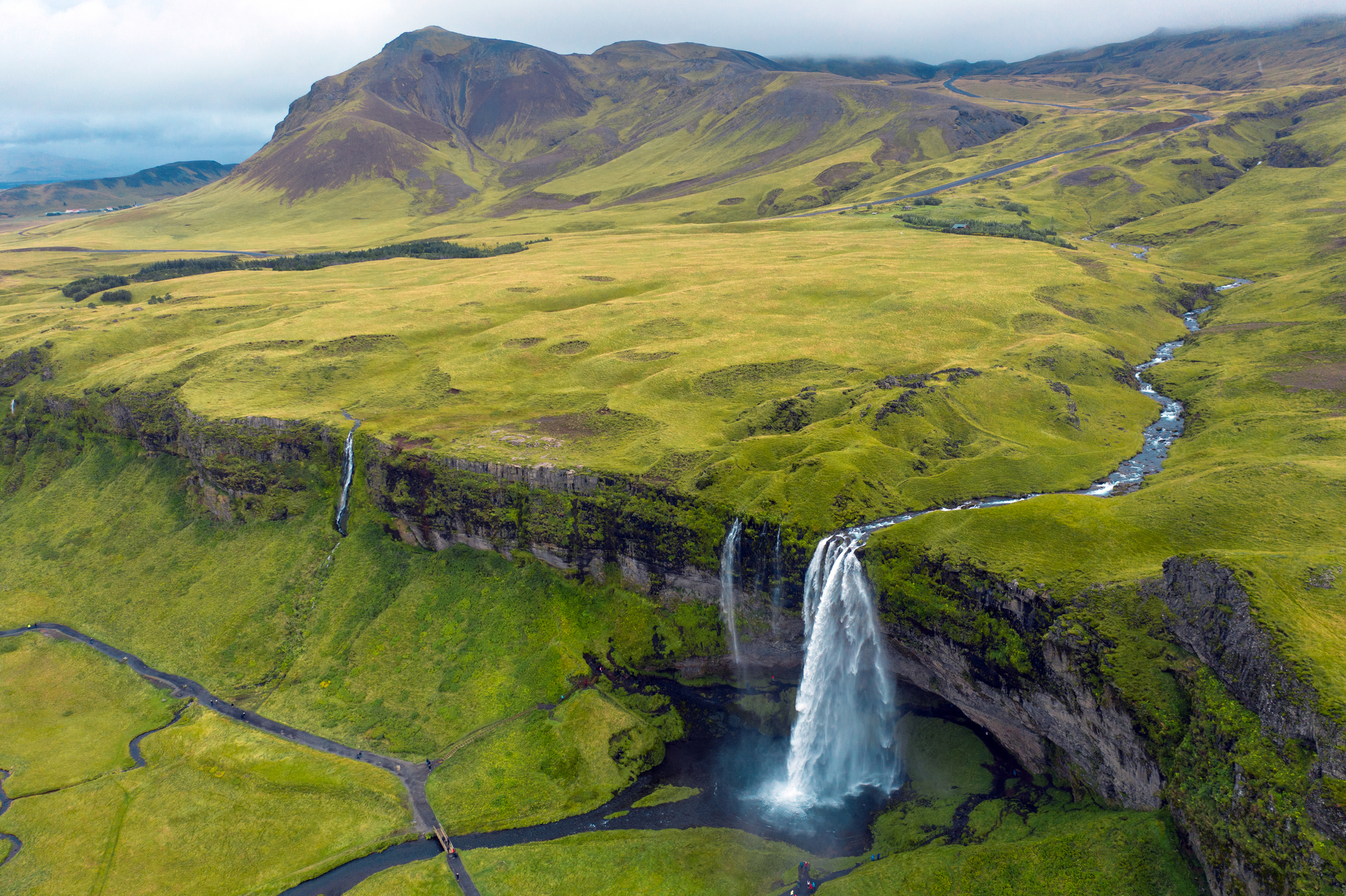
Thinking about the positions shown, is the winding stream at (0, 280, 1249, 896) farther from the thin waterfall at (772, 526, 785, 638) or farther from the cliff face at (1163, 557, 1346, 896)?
the cliff face at (1163, 557, 1346, 896)

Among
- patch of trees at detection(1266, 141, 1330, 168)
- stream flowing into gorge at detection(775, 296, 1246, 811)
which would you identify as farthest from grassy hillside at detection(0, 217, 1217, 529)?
patch of trees at detection(1266, 141, 1330, 168)

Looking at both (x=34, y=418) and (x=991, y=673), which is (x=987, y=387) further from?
(x=34, y=418)

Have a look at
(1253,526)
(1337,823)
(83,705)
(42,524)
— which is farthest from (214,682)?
(1253,526)

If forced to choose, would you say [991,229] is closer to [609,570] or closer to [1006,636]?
[609,570]

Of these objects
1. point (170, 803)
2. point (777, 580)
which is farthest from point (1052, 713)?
point (170, 803)

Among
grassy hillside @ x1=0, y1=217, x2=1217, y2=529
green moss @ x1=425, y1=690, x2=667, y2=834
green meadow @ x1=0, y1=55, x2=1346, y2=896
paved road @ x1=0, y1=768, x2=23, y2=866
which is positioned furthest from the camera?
grassy hillside @ x1=0, y1=217, x2=1217, y2=529

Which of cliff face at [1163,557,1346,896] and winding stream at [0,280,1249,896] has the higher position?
cliff face at [1163,557,1346,896]
